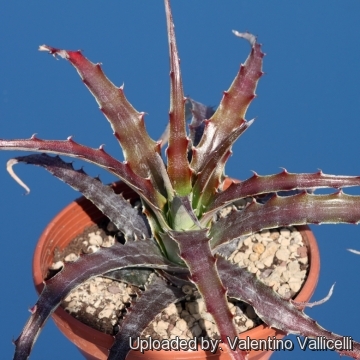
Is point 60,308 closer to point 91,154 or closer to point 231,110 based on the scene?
point 91,154

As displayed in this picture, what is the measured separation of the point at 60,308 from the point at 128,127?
1.13ft

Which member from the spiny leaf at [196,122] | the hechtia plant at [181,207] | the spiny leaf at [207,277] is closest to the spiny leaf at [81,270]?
the hechtia plant at [181,207]

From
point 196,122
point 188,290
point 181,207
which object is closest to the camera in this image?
point 181,207

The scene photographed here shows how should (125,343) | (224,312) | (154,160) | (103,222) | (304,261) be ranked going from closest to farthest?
(224,312) → (125,343) → (154,160) → (304,261) → (103,222)

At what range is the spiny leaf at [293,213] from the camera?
0.93 metres

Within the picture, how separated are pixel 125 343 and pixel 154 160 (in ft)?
1.04

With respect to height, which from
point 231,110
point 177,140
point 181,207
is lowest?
point 181,207

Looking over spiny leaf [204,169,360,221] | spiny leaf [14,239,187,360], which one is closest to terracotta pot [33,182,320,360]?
spiny leaf [14,239,187,360]

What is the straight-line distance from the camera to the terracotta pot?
961 millimetres

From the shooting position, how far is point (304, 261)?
114 cm

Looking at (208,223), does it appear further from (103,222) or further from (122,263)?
(103,222)

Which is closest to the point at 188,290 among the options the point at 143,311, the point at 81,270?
the point at 143,311

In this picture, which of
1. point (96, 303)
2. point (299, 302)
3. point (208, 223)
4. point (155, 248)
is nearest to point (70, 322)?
point (96, 303)

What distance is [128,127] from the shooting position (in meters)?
1.02
